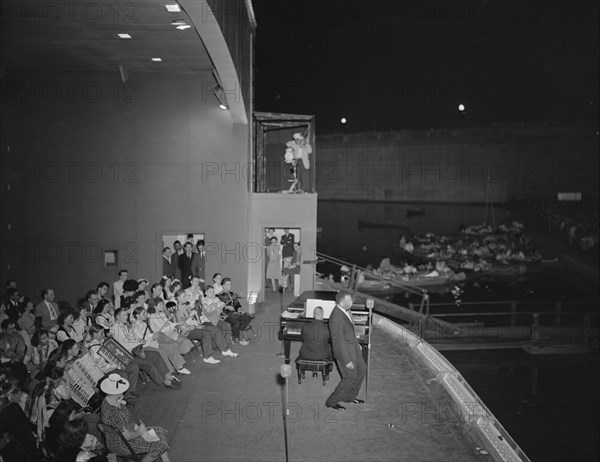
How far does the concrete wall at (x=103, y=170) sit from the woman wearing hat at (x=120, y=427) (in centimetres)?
854

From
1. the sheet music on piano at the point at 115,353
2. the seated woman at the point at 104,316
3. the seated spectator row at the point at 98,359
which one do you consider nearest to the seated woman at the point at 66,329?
the seated spectator row at the point at 98,359

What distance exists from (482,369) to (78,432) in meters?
21.8

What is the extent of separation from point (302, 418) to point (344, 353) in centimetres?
102

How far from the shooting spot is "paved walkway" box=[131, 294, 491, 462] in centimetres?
771

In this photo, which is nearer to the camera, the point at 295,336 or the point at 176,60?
the point at 295,336

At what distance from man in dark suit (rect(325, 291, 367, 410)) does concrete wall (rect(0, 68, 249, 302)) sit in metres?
6.78

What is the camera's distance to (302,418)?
8680 mm

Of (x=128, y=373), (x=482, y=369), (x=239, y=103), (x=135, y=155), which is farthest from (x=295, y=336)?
(x=482, y=369)

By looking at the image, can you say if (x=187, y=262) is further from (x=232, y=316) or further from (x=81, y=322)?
(x=81, y=322)

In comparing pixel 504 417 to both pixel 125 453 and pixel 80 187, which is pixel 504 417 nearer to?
pixel 80 187

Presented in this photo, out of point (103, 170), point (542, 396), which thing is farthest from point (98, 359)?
point (542, 396)

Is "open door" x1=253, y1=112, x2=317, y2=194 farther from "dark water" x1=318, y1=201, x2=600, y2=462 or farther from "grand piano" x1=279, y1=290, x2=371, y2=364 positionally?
"dark water" x1=318, y1=201, x2=600, y2=462

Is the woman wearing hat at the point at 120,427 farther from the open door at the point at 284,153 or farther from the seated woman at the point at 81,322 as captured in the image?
the open door at the point at 284,153

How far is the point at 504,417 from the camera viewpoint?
22266 millimetres
